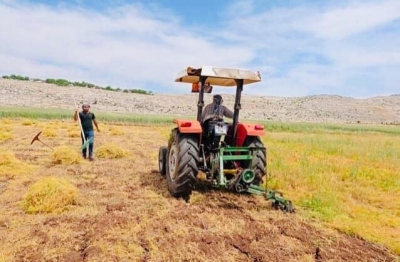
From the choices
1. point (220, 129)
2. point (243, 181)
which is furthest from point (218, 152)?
point (243, 181)

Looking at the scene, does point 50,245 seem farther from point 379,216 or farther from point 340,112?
point 340,112

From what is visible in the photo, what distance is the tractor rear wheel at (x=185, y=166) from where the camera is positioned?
5.67 meters

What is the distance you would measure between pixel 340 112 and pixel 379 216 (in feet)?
215

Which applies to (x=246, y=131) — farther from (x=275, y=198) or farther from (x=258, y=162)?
(x=275, y=198)

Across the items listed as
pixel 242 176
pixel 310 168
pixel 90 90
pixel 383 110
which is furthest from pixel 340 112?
pixel 242 176

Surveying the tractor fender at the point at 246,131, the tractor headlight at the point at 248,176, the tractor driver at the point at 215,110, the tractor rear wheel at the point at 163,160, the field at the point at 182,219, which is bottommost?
the field at the point at 182,219

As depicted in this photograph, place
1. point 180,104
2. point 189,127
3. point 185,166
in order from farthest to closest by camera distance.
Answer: point 180,104
point 189,127
point 185,166

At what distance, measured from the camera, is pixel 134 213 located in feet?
16.7

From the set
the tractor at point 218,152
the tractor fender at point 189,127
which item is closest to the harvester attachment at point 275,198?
the tractor at point 218,152

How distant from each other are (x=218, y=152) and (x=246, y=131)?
718mm

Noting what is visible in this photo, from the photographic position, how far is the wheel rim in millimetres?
6087

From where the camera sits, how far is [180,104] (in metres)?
56.7

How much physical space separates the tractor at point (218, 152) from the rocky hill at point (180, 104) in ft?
77.2

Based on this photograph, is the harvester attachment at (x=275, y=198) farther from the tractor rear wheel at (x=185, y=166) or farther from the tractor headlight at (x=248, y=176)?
the tractor rear wheel at (x=185, y=166)
